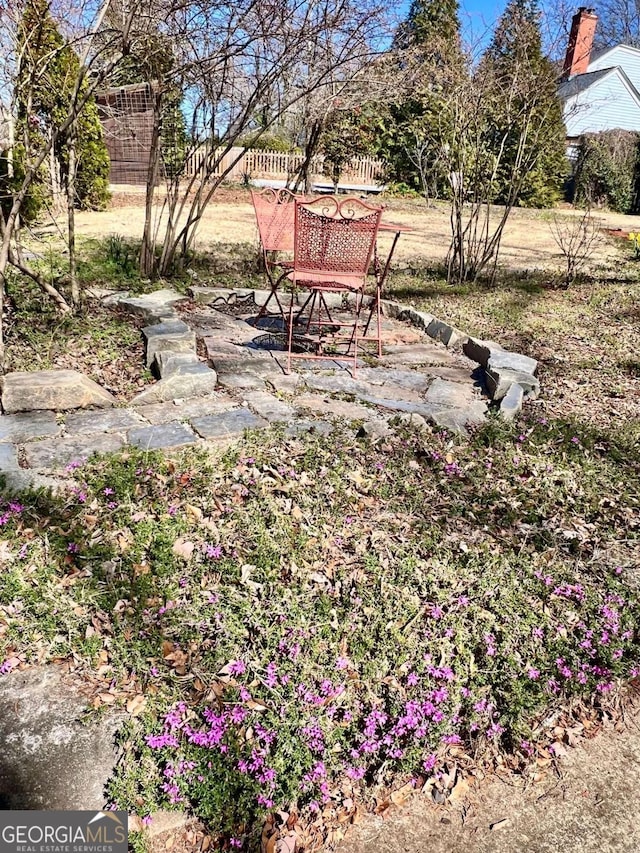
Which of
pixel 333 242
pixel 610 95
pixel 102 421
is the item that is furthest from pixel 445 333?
pixel 610 95

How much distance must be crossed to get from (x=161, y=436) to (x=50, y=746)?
1.67 metres

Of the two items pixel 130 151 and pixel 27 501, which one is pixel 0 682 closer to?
pixel 27 501

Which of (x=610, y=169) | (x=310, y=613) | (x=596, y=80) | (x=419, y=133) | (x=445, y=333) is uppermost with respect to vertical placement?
(x=596, y=80)

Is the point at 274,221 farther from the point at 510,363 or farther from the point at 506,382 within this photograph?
the point at 506,382

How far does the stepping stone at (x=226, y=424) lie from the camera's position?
3260 millimetres

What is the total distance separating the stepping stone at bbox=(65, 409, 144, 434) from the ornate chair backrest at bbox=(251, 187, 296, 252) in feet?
7.31

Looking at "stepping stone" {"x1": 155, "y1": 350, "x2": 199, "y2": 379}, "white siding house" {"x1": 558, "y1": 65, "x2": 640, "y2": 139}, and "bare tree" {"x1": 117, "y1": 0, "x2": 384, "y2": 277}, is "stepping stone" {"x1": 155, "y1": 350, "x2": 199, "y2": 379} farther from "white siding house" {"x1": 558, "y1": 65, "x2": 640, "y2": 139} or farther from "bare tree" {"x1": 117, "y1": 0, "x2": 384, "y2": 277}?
"white siding house" {"x1": 558, "y1": 65, "x2": 640, "y2": 139}

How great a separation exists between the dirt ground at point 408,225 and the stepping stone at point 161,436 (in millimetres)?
5511

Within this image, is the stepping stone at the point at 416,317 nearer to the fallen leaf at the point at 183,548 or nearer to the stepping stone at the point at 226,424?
the stepping stone at the point at 226,424

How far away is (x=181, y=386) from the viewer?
12.2 feet

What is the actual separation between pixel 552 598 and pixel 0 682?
1.98 meters

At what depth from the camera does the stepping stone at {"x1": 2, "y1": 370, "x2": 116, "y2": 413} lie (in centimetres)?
334

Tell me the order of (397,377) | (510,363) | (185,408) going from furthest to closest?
(510,363) → (397,377) → (185,408)

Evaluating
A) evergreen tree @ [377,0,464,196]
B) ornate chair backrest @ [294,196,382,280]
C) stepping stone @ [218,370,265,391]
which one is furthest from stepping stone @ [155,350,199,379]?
evergreen tree @ [377,0,464,196]
